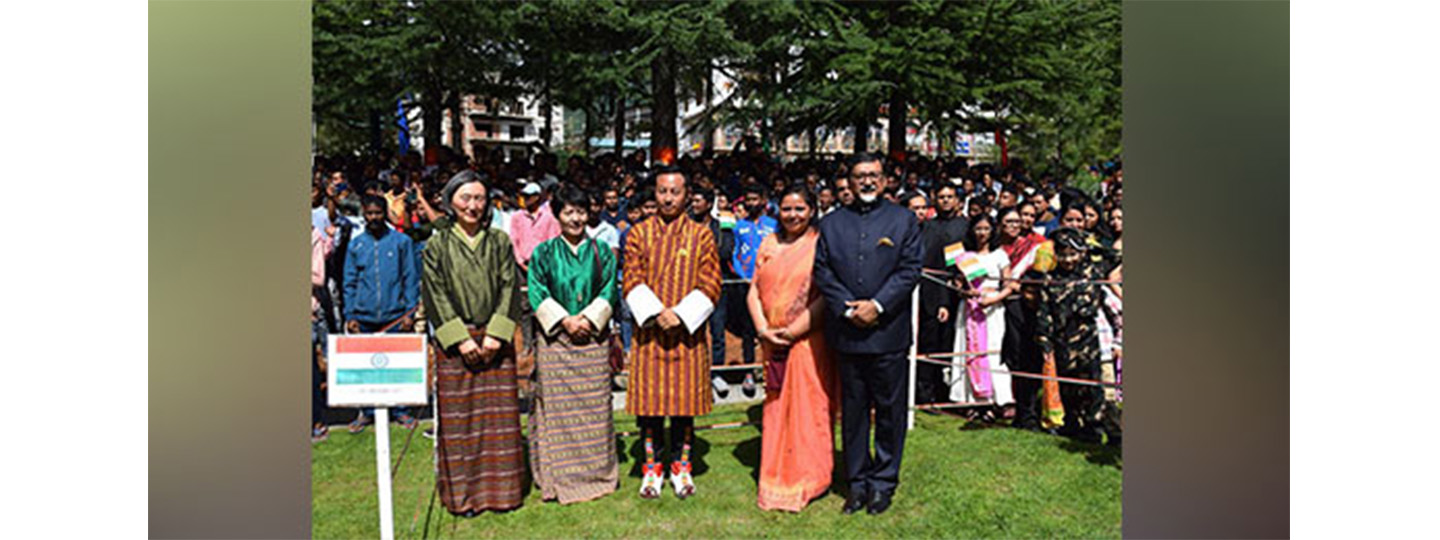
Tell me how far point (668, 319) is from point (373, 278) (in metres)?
2.41

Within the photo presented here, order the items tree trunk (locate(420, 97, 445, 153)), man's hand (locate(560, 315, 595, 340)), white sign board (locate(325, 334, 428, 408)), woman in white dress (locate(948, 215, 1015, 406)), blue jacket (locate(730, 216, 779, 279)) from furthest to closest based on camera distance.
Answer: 1. tree trunk (locate(420, 97, 445, 153))
2. blue jacket (locate(730, 216, 779, 279))
3. woman in white dress (locate(948, 215, 1015, 406))
4. man's hand (locate(560, 315, 595, 340))
5. white sign board (locate(325, 334, 428, 408))

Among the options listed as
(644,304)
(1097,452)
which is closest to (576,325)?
(644,304)

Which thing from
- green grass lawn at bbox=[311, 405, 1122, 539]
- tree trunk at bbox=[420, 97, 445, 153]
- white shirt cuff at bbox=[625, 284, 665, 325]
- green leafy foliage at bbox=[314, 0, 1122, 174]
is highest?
green leafy foliage at bbox=[314, 0, 1122, 174]

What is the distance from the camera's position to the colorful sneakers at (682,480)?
4816 millimetres

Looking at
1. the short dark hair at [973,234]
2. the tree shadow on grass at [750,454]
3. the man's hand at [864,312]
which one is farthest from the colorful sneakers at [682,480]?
the short dark hair at [973,234]

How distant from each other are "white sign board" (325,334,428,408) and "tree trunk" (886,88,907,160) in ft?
45.9

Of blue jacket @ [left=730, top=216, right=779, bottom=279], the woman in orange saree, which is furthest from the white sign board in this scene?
blue jacket @ [left=730, top=216, right=779, bottom=279]

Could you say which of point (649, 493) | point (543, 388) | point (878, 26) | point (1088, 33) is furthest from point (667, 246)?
point (1088, 33)

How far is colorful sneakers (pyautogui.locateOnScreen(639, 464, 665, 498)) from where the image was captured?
481 cm

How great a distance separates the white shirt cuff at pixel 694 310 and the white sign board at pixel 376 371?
1557mm

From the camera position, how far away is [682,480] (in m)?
4.85

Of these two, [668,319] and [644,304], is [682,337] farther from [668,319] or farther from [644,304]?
[644,304]

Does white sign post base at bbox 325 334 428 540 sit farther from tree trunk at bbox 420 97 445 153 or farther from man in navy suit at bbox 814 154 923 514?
tree trunk at bbox 420 97 445 153

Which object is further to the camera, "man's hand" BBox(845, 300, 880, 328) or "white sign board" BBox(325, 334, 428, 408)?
"man's hand" BBox(845, 300, 880, 328)
